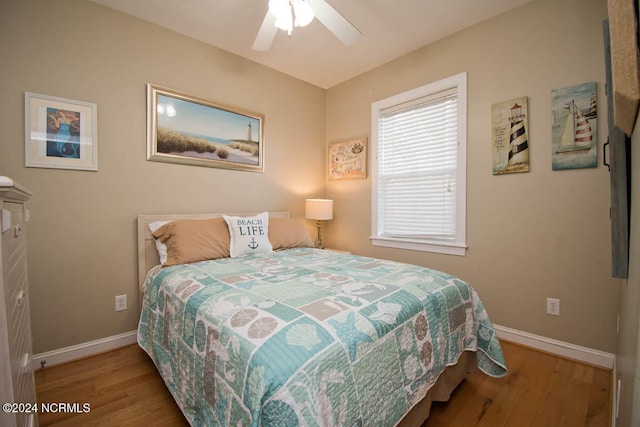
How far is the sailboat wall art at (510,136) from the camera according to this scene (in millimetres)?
2125

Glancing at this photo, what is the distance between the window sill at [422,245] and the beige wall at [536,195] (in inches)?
2.4

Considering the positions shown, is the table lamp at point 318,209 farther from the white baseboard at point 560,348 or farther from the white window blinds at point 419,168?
the white baseboard at point 560,348

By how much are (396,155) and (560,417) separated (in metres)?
2.36

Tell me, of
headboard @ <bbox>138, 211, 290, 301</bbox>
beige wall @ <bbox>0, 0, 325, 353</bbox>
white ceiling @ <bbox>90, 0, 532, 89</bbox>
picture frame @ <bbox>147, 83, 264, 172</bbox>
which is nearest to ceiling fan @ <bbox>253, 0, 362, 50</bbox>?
white ceiling @ <bbox>90, 0, 532, 89</bbox>

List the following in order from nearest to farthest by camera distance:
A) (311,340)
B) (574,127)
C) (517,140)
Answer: (311,340) → (574,127) → (517,140)

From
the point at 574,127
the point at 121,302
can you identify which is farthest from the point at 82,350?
the point at 574,127

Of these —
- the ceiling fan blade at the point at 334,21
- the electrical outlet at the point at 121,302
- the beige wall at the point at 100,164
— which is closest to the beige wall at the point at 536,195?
the ceiling fan blade at the point at 334,21

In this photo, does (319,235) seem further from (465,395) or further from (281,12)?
(281,12)

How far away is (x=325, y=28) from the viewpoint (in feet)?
7.85

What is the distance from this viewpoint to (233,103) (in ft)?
9.22

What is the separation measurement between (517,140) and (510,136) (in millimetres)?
63

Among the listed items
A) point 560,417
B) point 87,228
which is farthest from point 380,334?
point 87,228

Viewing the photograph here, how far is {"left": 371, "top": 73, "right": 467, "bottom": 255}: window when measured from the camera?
2494 millimetres

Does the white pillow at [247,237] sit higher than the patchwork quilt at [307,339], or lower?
higher
